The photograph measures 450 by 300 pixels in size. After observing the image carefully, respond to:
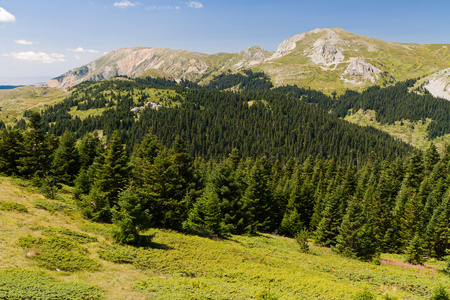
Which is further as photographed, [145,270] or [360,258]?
[360,258]

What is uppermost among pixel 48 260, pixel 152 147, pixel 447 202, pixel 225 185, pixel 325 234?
pixel 152 147

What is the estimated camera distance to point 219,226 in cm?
3512

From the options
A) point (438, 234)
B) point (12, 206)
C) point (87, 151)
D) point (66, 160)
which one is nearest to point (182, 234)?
point (12, 206)

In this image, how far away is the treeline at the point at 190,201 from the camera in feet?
103

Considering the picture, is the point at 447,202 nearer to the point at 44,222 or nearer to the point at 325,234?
the point at 325,234

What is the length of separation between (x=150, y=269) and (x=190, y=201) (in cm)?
2062

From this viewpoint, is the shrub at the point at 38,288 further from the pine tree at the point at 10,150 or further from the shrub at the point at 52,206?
the pine tree at the point at 10,150

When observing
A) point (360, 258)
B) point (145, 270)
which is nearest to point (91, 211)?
point (145, 270)

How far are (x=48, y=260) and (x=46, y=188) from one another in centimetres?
2125

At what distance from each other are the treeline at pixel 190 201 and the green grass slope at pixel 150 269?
11.1 feet

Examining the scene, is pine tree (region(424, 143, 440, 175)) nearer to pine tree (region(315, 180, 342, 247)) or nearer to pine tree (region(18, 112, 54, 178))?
pine tree (region(315, 180, 342, 247))

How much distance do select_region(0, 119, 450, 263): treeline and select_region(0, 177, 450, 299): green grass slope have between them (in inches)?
133

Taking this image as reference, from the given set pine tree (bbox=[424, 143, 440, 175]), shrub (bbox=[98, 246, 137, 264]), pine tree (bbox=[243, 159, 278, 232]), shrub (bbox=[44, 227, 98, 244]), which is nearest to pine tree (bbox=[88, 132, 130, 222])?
shrub (bbox=[44, 227, 98, 244])

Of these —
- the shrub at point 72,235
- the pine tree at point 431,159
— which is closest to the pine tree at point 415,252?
the shrub at point 72,235
